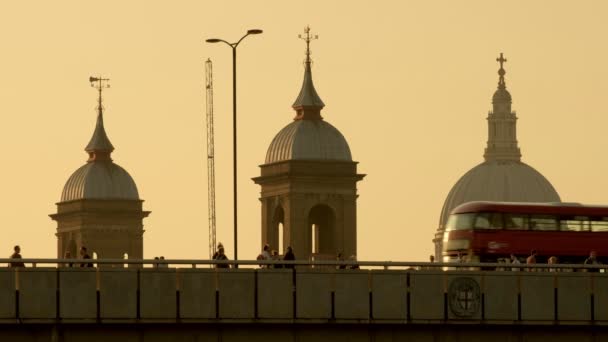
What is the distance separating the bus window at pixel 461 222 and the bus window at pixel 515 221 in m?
1.68

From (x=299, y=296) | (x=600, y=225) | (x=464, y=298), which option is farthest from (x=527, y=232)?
(x=299, y=296)

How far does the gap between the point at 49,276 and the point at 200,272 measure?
148 inches

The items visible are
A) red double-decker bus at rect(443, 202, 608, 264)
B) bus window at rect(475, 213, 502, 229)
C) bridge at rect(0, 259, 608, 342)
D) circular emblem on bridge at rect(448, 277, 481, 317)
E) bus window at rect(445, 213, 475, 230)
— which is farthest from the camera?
bus window at rect(445, 213, 475, 230)

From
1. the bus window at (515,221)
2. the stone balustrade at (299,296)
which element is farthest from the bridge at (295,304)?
the bus window at (515,221)

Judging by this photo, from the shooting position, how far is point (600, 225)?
4176 inches

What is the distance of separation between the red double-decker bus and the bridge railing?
24212 mm

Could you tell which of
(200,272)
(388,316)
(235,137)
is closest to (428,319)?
(388,316)

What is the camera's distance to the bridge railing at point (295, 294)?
73.0 meters

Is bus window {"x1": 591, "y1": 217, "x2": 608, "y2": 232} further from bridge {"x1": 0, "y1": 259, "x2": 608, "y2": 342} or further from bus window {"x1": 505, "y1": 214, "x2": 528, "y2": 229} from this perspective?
bridge {"x1": 0, "y1": 259, "x2": 608, "y2": 342}

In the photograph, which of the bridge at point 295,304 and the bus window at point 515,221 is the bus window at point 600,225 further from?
the bridge at point 295,304

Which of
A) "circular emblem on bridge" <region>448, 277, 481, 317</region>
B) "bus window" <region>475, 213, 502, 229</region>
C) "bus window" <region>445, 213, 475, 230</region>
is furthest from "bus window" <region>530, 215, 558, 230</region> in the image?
"circular emblem on bridge" <region>448, 277, 481, 317</region>

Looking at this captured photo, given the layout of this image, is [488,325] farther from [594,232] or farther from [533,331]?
[594,232]

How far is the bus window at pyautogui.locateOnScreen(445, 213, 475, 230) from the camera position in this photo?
107m

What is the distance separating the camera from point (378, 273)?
249 ft
